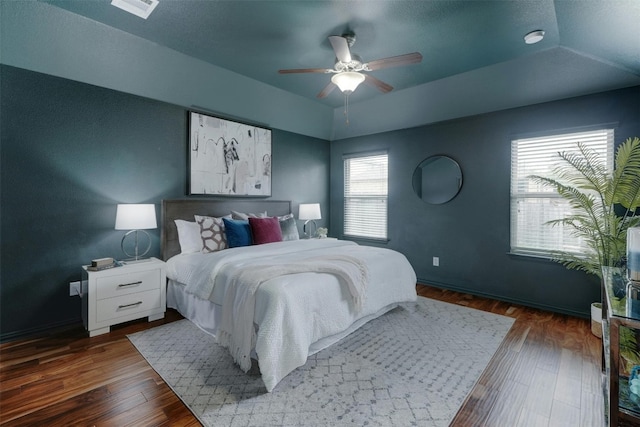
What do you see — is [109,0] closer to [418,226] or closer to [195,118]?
[195,118]

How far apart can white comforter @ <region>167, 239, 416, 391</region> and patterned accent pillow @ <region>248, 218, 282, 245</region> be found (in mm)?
239

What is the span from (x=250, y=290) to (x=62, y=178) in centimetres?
232

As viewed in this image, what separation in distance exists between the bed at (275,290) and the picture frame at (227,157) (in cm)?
36

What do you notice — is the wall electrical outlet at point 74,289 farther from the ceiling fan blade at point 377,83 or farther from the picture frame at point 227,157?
the ceiling fan blade at point 377,83

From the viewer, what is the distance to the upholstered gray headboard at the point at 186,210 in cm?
340

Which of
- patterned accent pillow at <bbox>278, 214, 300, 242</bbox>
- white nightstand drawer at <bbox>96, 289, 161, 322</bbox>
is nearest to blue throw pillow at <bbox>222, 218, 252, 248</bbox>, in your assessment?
patterned accent pillow at <bbox>278, 214, 300, 242</bbox>

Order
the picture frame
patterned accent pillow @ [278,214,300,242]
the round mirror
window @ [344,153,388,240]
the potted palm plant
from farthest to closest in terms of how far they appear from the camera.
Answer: window @ [344,153,388,240], the round mirror, patterned accent pillow @ [278,214,300,242], the picture frame, the potted palm plant

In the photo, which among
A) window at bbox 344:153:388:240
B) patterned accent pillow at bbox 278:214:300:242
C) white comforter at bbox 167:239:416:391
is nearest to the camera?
white comforter at bbox 167:239:416:391

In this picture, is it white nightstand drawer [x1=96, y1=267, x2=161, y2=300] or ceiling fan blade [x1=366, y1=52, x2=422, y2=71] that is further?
white nightstand drawer [x1=96, y1=267, x2=161, y2=300]

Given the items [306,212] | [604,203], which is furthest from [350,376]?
[306,212]

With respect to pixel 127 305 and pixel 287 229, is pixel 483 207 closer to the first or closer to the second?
pixel 287 229

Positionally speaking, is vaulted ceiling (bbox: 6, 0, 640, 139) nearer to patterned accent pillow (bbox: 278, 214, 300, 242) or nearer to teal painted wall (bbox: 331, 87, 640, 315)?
teal painted wall (bbox: 331, 87, 640, 315)

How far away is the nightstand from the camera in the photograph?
2.61 meters

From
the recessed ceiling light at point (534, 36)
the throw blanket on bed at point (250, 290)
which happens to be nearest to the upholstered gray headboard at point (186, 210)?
the throw blanket on bed at point (250, 290)
